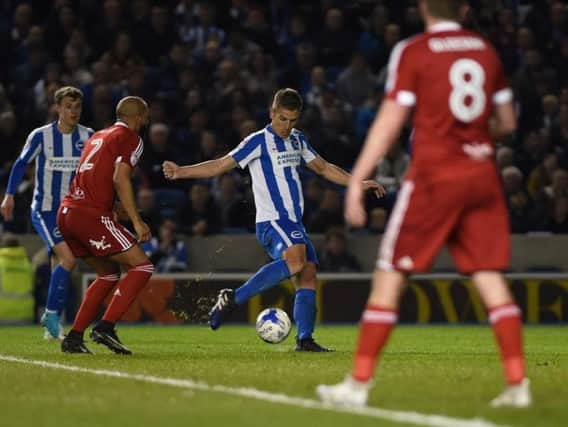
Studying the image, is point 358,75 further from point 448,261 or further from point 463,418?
point 463,418

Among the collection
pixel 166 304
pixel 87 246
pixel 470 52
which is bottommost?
pixel 166 304

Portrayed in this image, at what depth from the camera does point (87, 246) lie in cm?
1078

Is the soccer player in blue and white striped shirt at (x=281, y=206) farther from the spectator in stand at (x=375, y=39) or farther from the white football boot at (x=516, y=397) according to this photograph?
the spectator in stand at (x=375, y=39)

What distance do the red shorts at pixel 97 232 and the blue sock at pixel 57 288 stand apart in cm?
229

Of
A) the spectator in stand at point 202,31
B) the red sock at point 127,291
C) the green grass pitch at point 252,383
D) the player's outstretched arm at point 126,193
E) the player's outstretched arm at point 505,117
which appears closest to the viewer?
the green grass pitch at point 252,383

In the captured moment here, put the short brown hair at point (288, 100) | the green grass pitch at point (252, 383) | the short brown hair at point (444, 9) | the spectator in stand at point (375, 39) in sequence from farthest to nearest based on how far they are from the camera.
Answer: the spectator in stand at point (375, 39), the short brown hair at point (288, 100), the short brown hair at point (444, 9), the green grass pitch at point (252, 383)

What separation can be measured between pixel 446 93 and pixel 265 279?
482 centimetres

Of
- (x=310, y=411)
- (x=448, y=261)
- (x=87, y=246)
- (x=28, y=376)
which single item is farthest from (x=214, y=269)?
(x=310, y=411)

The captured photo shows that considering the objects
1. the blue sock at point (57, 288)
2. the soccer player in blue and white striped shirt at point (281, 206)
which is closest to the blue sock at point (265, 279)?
the soccer player in blue and white striped shirt at point (281, 206)

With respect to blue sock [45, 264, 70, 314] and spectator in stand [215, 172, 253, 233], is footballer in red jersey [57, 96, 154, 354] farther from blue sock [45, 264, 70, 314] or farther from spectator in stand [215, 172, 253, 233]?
spectator in stand [215, 172, 253, 233]

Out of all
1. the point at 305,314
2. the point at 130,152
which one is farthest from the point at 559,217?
the point at 130,152

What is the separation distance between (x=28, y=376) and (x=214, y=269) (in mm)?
9317

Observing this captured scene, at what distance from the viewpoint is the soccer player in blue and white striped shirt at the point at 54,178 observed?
13.0 m

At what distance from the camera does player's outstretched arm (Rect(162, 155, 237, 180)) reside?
420 inches
